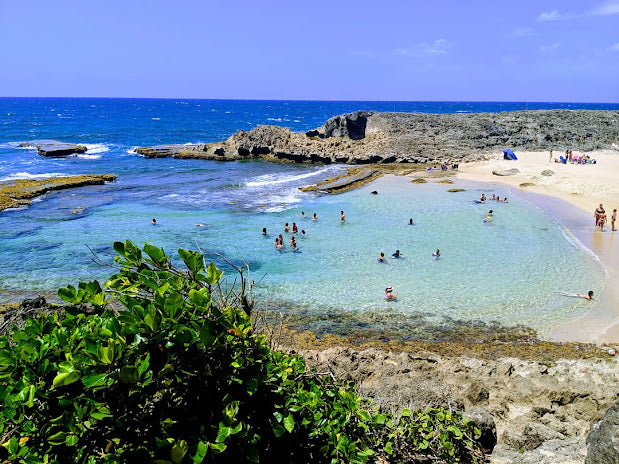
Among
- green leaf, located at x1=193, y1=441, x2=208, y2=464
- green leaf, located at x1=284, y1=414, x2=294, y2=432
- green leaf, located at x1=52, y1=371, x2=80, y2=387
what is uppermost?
green leaf, located at x1=52, y1=371, x2=80, y2=387

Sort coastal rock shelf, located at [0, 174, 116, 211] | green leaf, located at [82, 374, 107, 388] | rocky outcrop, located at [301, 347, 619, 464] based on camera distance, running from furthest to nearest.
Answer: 1. coastal rock shelf, located at [0, 174, 116, 211]
2. rocky outcrop, located at [301, 347, 619, 464]
3. green leaf, located at [82, 374, 107, 388]

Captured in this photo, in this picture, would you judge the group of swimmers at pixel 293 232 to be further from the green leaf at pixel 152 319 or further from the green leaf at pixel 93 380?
the green leaf at pixel 93 380

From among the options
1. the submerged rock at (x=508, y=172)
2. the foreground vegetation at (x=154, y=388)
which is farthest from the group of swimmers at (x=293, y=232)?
the submerged rock at (x=508, y=172)

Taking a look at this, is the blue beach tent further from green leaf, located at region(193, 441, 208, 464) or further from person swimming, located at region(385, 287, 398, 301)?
green leaf, located at region(193, 441, 208, 464)

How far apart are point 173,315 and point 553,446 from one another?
6.35m

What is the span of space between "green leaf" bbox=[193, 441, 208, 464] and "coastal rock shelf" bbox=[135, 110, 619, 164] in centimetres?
4645

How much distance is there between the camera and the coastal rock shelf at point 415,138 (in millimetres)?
49594

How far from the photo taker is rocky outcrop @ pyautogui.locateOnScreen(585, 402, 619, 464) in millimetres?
4949

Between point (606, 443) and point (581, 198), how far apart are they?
3167cm

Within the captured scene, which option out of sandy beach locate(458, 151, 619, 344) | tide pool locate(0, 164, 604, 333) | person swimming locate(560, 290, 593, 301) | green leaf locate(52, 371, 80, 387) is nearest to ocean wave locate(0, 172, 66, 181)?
tide pool locate(0, 164, 604, 333)

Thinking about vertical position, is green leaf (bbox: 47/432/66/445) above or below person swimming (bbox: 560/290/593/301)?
above

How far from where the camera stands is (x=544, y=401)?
8883 mm

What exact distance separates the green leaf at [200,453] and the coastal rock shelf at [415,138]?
1829 inches

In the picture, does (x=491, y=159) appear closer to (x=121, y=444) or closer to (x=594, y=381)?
(x=594, y=381)
